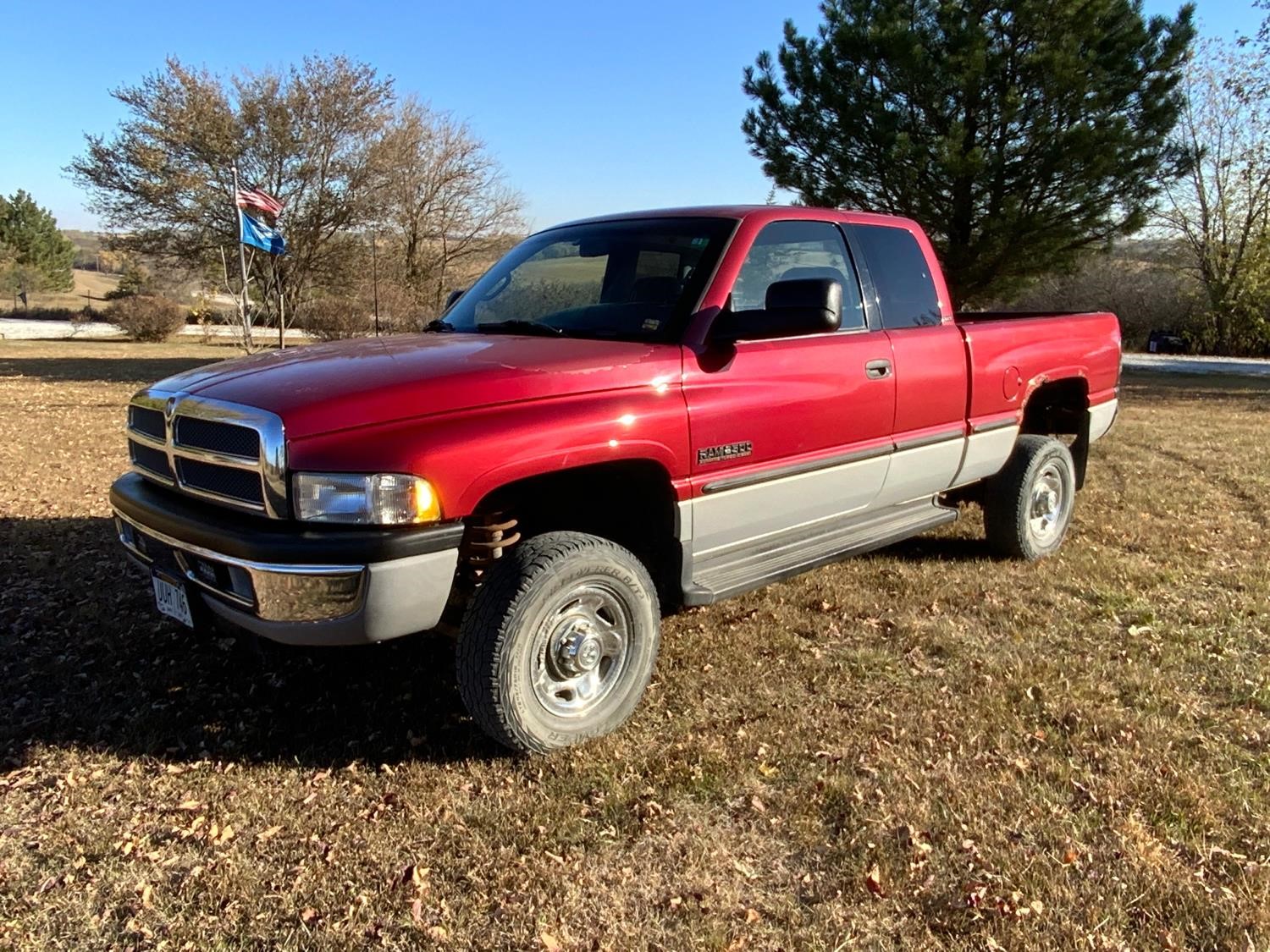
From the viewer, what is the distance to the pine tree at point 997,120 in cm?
1534

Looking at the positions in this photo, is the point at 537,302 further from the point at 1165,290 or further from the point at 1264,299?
the point at 1165,290

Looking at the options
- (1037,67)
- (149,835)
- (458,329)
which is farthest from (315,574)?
(1037,67)

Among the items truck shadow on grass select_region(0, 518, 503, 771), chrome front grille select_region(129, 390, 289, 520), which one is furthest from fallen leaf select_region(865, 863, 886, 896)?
chrome front grille select_region(129, 390, 289, 520)

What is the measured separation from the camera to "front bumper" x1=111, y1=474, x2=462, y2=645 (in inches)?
106

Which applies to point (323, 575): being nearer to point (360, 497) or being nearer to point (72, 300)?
point (360, 497)

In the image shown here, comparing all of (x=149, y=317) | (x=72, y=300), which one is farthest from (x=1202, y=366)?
(x=72, y=300)

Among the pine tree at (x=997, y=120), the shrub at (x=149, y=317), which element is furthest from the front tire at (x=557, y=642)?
the shrub at (x=149, y=317)

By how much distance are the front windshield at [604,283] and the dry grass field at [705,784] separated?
1.54 metres

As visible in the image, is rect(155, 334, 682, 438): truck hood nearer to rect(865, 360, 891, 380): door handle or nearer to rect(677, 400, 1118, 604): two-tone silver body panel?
rect(677, 400, 1118, 604): two-tone silver body panel

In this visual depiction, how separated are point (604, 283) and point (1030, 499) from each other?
306 centimetres

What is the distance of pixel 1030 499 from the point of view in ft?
17.6

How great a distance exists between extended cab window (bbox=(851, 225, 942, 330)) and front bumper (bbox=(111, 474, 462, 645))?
2.68 metres

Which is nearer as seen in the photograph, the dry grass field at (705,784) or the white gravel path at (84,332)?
the dry grass field at (705,784)

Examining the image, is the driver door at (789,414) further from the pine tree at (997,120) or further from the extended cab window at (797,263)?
the pine tree at (997,120)
